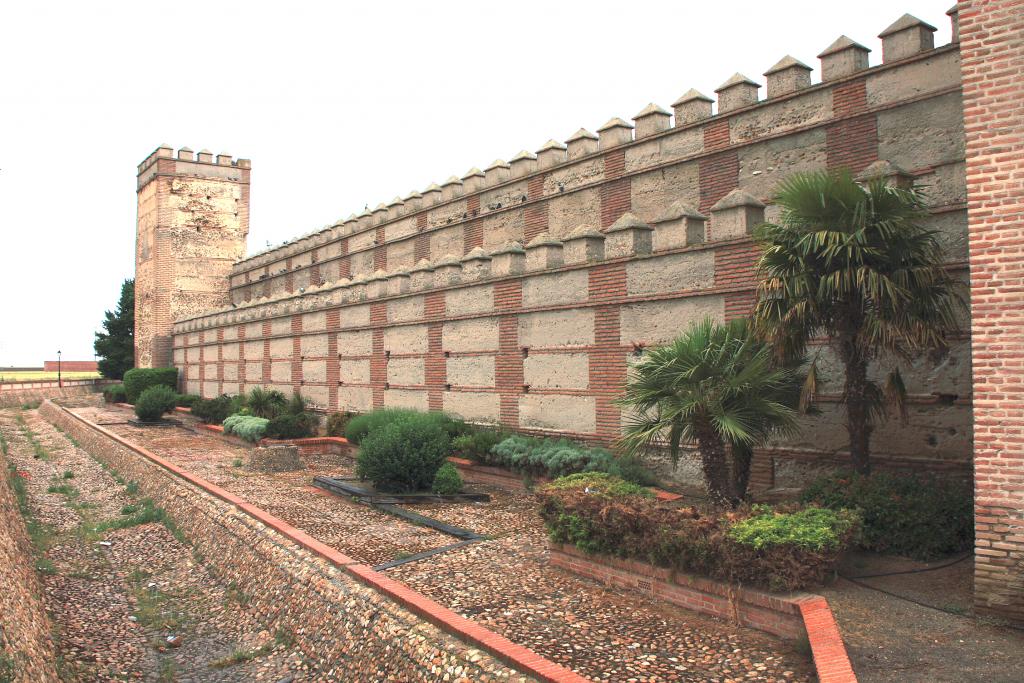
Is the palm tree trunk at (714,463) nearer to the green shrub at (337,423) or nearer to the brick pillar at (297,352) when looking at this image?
the green shrub at (337,423)

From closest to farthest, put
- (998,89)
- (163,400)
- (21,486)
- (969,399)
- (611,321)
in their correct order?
(998,89) < (969,399) < (611,321) < (21,486) < (163,400)

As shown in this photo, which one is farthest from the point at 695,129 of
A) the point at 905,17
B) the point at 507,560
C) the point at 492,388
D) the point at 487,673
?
the point at 487,673

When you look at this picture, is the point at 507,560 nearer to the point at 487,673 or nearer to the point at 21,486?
the point at 487,673

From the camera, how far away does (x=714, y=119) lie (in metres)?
14.8

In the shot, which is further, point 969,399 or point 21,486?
point 21,486

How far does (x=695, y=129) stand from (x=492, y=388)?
688cm

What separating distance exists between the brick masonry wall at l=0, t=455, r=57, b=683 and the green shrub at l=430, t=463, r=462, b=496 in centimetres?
603

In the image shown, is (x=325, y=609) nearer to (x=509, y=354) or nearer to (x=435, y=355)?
(x=509, y=354)

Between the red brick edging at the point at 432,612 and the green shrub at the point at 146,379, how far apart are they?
27572 mm

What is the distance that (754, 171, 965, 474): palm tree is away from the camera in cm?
794

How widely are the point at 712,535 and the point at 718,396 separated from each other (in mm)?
2071

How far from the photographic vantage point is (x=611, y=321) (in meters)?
13.2

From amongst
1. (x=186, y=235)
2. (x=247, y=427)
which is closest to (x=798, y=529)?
(x=247, y=427)

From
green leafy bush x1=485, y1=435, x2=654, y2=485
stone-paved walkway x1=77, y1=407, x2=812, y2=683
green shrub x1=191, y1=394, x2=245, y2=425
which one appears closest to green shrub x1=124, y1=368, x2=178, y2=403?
green shrub x1=191, y1=394, x2=245, y2=425
